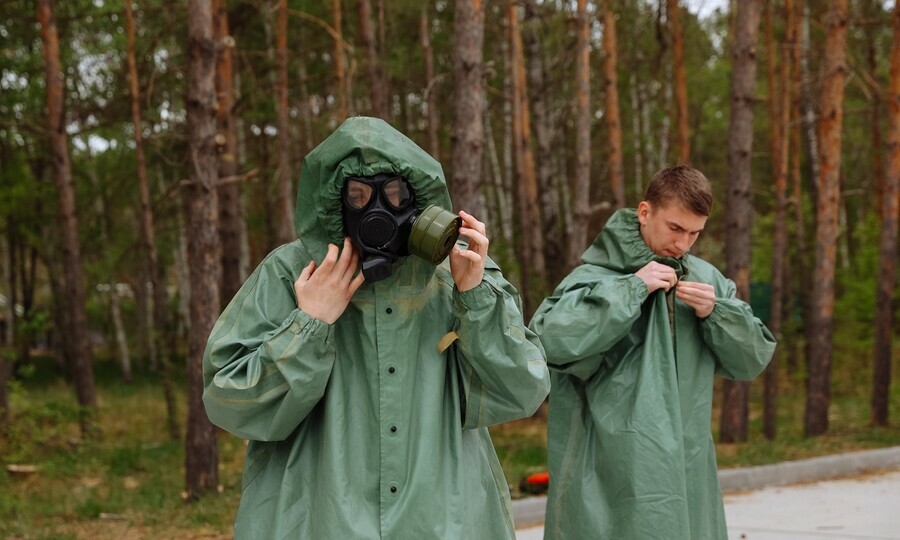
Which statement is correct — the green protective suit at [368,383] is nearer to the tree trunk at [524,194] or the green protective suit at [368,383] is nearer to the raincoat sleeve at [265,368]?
the raincoat sleeve at [265,368]

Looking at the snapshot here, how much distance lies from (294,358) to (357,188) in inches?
16.4

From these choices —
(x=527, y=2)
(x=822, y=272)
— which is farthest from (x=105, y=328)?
(x=822, y=272)

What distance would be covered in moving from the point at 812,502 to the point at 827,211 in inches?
164

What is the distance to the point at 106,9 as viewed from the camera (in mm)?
15211

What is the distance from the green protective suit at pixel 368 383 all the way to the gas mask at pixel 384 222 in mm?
29

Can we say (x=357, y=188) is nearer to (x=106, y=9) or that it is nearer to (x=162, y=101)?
(x=106, y=9)

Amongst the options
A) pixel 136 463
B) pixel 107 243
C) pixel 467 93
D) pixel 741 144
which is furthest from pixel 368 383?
pixel 107 243

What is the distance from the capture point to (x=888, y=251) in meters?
11.1

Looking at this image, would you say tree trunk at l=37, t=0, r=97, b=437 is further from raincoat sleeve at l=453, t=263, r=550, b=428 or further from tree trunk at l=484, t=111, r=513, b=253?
raincoat sleeve at l=453, t=263, r=550, b=428

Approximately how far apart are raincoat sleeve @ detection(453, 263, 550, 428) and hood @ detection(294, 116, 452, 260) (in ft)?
0.81

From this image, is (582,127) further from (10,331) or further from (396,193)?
(10,331)

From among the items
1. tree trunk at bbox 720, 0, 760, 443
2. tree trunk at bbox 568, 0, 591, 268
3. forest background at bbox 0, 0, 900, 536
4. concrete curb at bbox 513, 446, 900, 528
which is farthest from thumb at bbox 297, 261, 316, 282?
tree trunk at bbox 568, 0, 591, 268

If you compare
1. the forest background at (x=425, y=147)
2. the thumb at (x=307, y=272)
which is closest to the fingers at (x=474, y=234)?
the thumb at (x=307, y=272)

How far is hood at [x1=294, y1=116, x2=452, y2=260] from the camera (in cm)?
217
